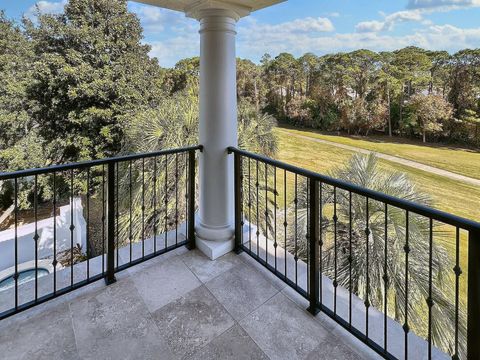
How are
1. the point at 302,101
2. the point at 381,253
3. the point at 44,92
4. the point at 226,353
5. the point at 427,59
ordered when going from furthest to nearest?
the point at 302,101
the point at 427,59
the point at 44,92
the point at 381,253
the point at 226,353

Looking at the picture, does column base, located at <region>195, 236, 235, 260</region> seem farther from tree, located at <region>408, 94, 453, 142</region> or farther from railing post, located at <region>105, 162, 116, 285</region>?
tree, located at <region>408, 94, 453, 142</region>

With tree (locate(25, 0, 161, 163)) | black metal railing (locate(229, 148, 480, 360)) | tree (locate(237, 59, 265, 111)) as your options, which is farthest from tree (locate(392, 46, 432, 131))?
tree (locate(25, 0, 161, 163))

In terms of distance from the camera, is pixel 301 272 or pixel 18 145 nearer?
pixel 301 272

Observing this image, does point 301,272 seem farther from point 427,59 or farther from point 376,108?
point 427,59

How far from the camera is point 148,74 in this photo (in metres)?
11.1

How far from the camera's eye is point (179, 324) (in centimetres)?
180

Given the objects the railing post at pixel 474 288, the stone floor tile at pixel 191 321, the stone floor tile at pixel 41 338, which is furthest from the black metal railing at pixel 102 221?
the railing post at pixel 474 288

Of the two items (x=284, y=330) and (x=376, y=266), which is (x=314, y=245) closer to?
(x=284, y=330)

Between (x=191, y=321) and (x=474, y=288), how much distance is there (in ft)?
4.86

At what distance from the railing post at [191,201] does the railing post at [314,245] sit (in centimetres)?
116

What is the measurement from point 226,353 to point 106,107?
10.3m

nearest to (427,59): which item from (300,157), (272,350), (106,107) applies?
(300,157)

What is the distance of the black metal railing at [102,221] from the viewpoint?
1.98 meters

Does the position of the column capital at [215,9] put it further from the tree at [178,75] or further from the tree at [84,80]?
the tree at [178,75]
